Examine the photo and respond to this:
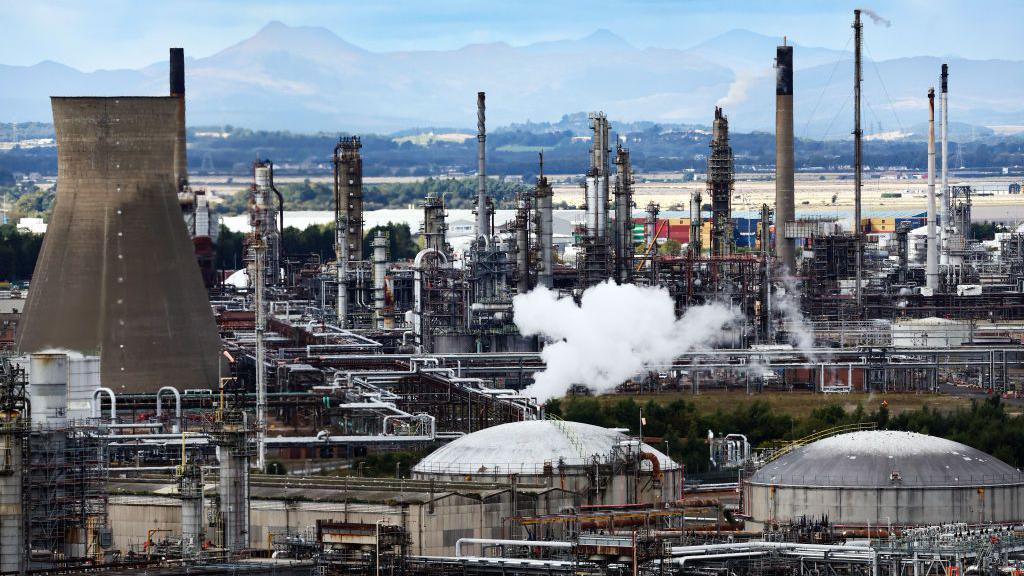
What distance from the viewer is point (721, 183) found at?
78.1m

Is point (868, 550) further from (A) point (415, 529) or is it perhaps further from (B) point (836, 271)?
(B) point (836, 271)

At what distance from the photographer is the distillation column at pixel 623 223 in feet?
235

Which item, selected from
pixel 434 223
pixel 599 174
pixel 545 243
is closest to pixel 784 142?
pixel 599 174

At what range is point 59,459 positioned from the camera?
Answer: 2858 cm

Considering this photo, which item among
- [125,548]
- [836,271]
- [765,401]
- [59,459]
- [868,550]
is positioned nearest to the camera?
[59,459]

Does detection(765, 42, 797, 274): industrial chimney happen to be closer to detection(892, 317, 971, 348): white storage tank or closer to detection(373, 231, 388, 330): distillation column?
detection(892, 317, 971, 348): white storage tank

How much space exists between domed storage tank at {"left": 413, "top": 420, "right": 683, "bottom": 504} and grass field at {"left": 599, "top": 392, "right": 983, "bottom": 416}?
19295 mm

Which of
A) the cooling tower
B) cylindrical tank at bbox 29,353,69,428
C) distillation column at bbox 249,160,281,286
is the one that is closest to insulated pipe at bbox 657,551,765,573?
cylindrical tank at bbox 29,353,69,428

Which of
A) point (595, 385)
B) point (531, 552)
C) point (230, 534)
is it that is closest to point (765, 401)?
point (595, 385)

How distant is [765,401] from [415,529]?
28.6 metres

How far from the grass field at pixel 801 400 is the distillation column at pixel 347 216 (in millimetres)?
16556

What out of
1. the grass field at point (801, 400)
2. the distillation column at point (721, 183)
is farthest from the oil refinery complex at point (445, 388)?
the grass field at point (801, 400)

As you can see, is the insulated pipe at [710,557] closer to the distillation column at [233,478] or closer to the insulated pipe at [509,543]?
the insulated pipe at [509,543]

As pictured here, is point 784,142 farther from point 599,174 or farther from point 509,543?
point 509,543
